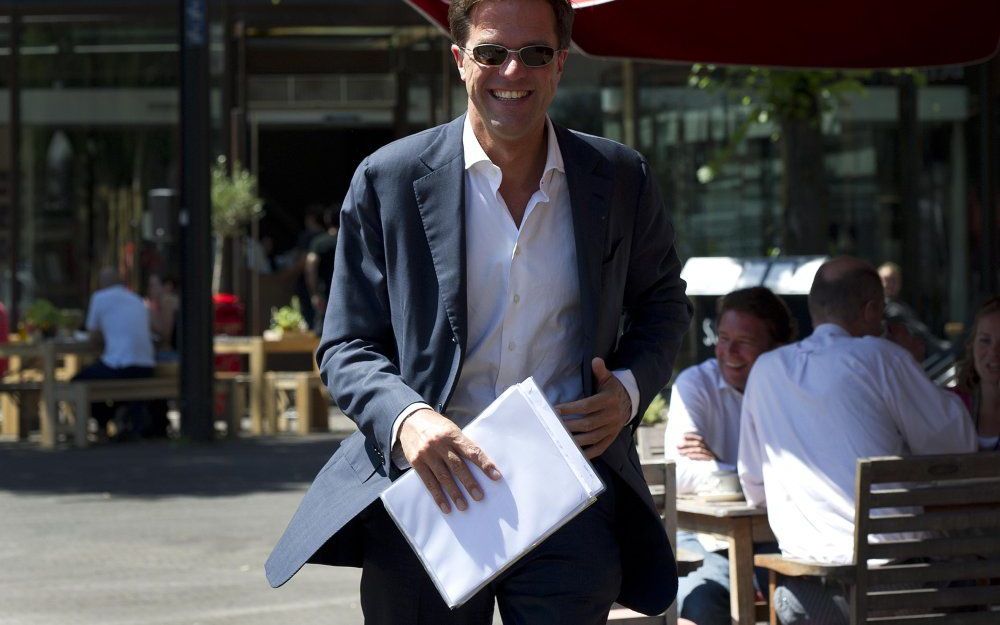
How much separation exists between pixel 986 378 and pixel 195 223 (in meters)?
8.97

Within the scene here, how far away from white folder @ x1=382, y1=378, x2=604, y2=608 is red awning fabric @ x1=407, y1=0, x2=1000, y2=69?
2.87 m

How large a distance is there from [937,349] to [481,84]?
10353 millimetres

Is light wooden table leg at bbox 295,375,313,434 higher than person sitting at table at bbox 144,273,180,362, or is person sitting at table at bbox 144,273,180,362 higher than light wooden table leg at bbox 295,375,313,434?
person sitting at table at bbox 144,273,180,362

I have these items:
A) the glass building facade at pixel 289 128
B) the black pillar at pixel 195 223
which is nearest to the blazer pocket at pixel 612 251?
the black pillar at pixel 195 223

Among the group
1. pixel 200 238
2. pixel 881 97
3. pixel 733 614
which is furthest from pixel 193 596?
pixel 881 97

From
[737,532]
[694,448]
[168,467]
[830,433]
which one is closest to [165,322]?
[168,467]

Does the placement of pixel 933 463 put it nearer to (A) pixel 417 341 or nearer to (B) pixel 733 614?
(B) pixel 733 614

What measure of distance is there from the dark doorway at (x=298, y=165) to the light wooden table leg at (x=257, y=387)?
5.23m

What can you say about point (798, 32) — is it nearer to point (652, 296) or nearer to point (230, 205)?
point (652, 296)

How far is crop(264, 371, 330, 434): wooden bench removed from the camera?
14.3 m

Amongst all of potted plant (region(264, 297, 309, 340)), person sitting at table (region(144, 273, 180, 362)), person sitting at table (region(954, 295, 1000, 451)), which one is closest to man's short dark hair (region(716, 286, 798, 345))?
person sitting at table (region(954, 295, 1000, 451))

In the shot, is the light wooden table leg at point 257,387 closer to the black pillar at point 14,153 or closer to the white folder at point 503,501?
the black pillar at point 14,153

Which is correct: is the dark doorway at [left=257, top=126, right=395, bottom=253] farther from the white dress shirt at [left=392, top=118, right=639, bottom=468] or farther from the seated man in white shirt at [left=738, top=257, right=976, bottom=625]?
the white dress shirt at [left=392, top=118, right=639, bottom=468]

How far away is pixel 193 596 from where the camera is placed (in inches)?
279
